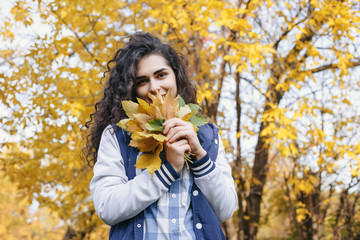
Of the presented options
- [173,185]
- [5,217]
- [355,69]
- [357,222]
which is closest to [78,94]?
[173,185]

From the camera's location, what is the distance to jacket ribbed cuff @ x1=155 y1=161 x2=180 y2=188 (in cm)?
127

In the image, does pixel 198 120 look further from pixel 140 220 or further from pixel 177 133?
pixel 140 220

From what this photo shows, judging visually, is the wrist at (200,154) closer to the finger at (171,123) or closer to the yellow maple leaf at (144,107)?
the finger at (171,123)

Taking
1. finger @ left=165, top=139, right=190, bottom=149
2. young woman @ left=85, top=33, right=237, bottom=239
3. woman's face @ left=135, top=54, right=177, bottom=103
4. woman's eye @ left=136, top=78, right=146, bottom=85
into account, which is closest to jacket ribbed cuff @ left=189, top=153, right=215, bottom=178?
young woman @ left=85, top=33, right=237, bottom=239

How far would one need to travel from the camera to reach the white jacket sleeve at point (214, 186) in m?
1.32

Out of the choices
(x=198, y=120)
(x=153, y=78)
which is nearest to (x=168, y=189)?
(x=198, y=120)

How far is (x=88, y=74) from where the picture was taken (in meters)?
3.10

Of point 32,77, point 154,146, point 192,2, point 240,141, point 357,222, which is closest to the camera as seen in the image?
point 154,146

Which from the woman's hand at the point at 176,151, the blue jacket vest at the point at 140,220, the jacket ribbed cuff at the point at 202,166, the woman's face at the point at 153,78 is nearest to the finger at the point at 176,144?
the woman's hand at the point at 176,151

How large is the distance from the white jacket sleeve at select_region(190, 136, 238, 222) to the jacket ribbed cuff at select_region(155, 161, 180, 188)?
10cm

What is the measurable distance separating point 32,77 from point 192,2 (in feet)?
5.33

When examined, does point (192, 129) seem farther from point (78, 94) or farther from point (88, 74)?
point (78, 94)

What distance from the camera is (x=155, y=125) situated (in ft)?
4.07

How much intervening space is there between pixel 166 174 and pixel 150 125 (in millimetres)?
192
